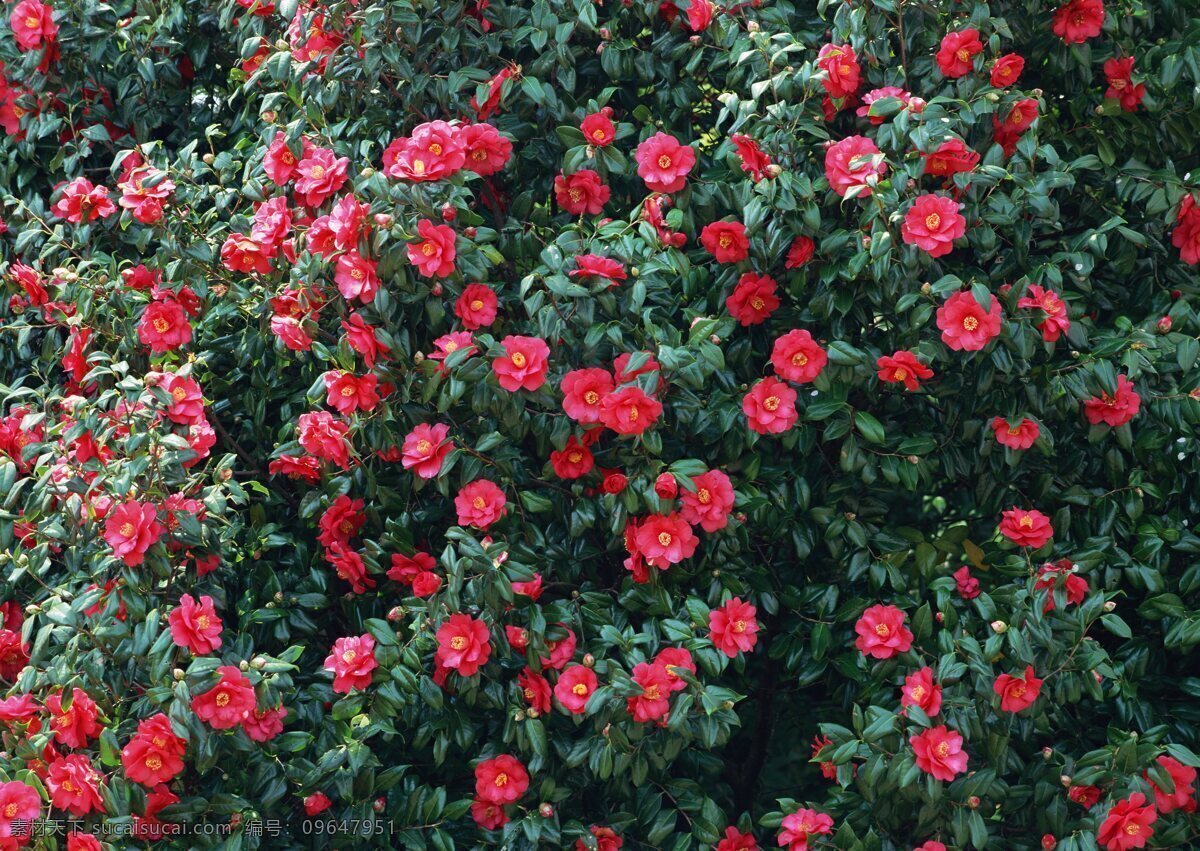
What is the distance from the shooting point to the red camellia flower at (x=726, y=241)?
2.28m

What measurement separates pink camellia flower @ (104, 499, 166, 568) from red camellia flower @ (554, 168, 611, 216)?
954 mm

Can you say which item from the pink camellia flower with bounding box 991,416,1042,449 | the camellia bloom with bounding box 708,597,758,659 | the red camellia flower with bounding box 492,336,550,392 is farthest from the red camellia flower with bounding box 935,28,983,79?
the camellia bloom with bounding box 708,597,758,659

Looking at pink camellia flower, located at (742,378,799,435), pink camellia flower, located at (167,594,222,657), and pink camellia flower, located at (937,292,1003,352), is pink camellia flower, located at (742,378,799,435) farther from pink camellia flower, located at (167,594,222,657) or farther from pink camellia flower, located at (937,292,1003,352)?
pink camellia flower, located at (167,594,222,657)

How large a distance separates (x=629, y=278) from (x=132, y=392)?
2.92 ft

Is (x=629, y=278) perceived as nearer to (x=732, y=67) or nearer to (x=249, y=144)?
(x=732, y=67)

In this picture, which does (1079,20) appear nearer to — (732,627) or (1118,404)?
(1118,404)

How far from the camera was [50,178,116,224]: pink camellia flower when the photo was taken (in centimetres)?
261

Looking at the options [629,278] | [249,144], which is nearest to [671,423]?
[629,278]

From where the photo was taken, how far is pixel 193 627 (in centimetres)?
204

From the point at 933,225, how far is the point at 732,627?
798 mm

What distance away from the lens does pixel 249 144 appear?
8.84 feet

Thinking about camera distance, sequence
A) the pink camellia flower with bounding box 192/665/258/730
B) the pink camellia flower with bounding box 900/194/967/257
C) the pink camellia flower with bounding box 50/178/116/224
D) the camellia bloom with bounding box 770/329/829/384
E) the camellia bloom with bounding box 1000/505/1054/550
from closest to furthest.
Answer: the pink camellia flower with bounding box 192/665/258/730, the pink camellia flower with bounding box 900/194/967/257, the camellia bloom with bounding box 770/329/829/384, the camellia bloom with bounding box 1000/505/1054/550, the pink camellia flower with bounding box 50/178/116/224

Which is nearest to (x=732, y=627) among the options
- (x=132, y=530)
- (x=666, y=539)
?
(x=666, y=539)

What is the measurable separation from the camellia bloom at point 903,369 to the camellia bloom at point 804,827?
79 centimetres
